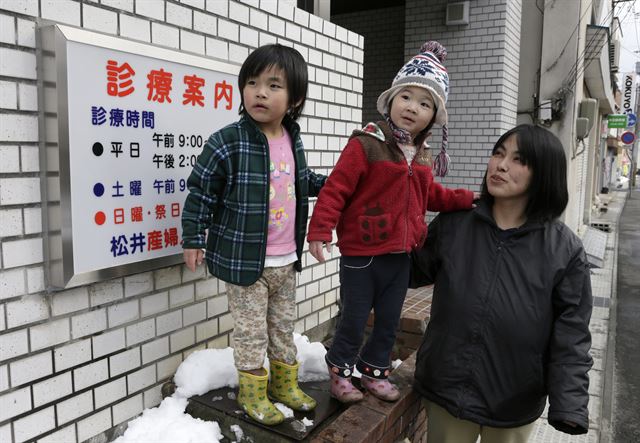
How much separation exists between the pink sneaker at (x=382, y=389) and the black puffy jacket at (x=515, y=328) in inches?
11.5

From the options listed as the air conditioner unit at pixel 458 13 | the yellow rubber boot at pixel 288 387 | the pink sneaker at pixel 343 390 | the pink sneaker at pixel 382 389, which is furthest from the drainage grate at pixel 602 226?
the yellow rubber boot at pixel 288 387

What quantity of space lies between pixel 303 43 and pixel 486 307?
2.17m

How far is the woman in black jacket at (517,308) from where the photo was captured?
7.18ft

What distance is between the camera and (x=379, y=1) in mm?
7910

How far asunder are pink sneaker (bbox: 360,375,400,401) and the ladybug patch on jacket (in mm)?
773

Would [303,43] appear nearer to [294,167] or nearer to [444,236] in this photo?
[294,167]

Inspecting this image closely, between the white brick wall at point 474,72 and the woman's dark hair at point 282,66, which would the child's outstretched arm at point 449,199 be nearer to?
the woman's dark hair at point 282,66

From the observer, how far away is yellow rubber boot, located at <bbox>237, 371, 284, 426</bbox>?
2.31m

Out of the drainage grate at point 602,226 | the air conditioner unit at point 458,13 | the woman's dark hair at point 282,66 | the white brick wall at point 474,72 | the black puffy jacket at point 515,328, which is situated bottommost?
the drainage grate at point 602,226

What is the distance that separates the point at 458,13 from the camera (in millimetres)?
6703

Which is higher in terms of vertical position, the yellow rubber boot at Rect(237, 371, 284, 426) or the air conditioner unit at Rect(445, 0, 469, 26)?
the air conditioner unit at Rect(445, 0, 469, 26)

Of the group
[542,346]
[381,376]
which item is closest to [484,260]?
[542,346]

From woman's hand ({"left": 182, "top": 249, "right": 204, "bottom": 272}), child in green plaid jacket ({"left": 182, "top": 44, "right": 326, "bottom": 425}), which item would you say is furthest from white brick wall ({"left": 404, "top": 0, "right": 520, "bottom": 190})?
woman's hand ({"left": 182, "top": 249, "right": 204, "bottom": 272})

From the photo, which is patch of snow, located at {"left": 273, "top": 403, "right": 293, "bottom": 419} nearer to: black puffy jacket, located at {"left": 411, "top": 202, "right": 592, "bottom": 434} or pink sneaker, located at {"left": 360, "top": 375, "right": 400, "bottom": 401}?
pink sneaker, located at {"left": 360, "top": 375, "right": 400, "bottom": 401}
